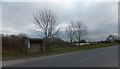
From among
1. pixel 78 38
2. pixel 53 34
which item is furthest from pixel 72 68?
pixel 78 38

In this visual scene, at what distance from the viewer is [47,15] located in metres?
52.8

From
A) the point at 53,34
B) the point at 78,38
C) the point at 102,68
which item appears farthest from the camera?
the point at 78,38

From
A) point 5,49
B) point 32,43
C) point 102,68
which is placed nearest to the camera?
point 102,68

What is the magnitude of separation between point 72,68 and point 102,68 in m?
1.80

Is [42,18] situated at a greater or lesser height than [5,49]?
greater

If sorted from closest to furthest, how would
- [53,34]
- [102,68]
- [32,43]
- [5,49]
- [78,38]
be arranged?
[102,68], [5,49], [32,43], [53,34], [78,38]

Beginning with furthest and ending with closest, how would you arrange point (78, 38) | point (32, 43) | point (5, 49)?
point (78, 38) → point (32, 43) → point (5, 49)

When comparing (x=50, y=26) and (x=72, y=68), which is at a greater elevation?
(x=50, y=26)

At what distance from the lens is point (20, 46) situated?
34.3m

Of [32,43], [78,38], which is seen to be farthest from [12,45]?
[78,38]

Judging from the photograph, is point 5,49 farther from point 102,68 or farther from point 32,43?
point 102,68

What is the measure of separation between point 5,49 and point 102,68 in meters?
23.5

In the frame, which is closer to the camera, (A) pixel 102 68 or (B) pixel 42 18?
(A) pixel 102 68

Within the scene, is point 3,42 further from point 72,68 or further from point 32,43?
point 72,68
